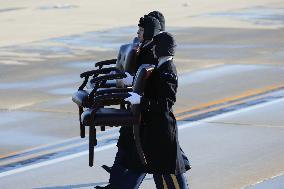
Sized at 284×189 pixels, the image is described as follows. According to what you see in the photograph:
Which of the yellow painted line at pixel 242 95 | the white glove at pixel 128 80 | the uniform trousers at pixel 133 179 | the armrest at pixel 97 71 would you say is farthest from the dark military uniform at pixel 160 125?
the yellow painted line at pixel 242 95

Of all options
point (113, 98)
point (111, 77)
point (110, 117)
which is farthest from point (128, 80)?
point (110, 117)

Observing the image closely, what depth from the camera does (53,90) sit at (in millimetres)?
17969

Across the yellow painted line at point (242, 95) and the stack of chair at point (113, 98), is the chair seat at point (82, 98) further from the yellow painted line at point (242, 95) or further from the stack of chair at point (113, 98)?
the yellow painted line at point (242, 95)

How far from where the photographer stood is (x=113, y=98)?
941cm

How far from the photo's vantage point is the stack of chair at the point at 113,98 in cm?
871

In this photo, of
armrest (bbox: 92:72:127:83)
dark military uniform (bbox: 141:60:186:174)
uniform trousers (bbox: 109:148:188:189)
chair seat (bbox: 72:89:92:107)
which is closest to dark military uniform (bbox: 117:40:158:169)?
uniform trousers (bbox: 109:148:188:189)

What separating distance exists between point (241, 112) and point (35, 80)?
5.58m

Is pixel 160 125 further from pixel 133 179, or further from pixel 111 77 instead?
pixel 111 77

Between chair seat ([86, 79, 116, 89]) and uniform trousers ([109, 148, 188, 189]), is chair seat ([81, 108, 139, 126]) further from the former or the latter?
chair seat ([86, 79, 116, 89])

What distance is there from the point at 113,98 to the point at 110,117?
10.5 inches

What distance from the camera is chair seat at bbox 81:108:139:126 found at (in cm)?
890

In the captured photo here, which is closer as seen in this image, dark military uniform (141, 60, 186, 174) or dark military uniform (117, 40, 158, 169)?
dark military uniform (141, 60, 186, 174)

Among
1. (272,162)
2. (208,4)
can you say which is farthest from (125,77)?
(208,4)

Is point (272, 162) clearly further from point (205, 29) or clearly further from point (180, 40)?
point (205, 29)
